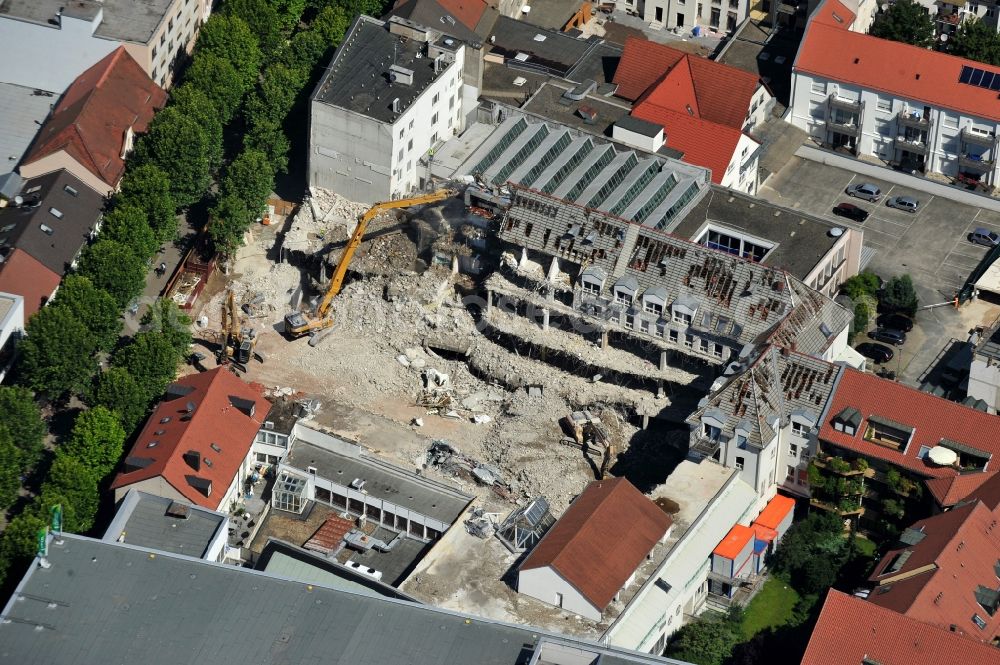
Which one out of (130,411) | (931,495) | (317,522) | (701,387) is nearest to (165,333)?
(130,411)

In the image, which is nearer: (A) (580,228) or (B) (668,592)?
(B) (668,592)

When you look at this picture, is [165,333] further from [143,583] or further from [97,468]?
[143,583]

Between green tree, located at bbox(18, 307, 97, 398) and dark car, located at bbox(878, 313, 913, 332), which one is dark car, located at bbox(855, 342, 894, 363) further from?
green tree, located at bbox(18, 307, 97, 398)

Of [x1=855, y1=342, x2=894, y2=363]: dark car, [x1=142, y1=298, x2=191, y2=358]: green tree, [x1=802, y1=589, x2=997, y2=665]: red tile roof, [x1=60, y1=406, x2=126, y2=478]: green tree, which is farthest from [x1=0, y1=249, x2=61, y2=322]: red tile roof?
[x1=802, y1=589, x2=997, y2=665]: red tile roof

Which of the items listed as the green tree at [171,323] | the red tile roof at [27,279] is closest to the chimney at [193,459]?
the green tree at [171,323]

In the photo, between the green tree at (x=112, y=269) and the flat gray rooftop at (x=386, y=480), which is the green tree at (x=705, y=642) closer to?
the flat gray rooftop at (x=386, y=480)
